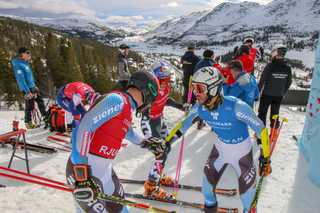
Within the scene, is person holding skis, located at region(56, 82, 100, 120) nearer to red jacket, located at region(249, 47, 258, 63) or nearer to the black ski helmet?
the black ski helmet

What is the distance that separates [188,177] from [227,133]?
3236mm

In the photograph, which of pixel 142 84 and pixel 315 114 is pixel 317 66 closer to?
pixel 315 114

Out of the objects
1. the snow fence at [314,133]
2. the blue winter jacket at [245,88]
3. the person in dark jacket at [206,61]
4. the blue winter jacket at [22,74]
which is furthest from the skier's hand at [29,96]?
the snow fence at [314,133]

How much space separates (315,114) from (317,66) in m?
1.28

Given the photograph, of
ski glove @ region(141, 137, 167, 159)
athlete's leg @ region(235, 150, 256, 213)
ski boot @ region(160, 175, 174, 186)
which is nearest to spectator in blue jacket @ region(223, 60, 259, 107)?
ski boot @ region(160, 175, 174, 186)

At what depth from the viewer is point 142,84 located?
11.1 ft

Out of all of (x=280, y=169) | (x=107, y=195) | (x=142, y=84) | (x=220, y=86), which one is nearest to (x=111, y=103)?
(x=142, y=84)

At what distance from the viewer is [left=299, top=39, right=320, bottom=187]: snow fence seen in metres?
6.82

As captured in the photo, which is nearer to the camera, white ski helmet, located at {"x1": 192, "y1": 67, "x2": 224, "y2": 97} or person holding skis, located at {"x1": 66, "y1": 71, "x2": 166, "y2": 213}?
person holding skis, located at {"x1": 66, "y1": 71, "x2": 166, "y2": 213}

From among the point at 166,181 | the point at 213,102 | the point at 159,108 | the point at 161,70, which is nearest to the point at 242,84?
the point at 161,70

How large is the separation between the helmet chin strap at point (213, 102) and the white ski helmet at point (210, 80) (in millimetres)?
44

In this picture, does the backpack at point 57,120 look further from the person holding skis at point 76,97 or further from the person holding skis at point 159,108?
the person holding skis at point 159,108

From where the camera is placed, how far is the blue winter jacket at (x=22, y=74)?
9867 millimetres

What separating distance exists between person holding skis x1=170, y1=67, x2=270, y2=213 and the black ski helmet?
40.3 inches
